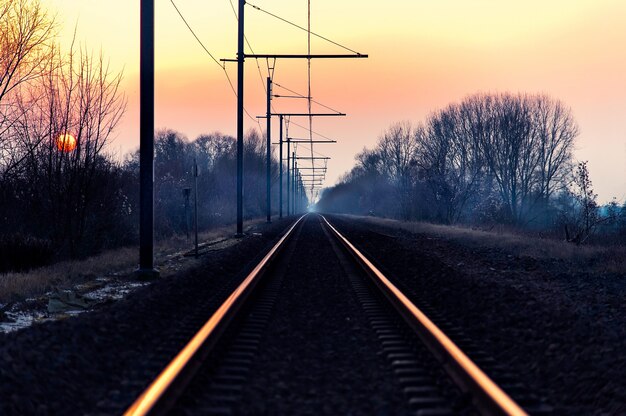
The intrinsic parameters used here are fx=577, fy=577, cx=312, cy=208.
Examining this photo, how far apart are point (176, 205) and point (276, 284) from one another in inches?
997

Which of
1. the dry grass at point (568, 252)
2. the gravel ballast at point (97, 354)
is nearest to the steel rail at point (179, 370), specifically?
the gravel ballast at point (97, 354)

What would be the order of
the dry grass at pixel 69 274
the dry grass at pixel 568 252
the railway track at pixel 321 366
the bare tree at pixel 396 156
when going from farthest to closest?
the bare tree at pixel 396 156, the dry grass at pixel 568 252, the dry grass at pixel 69 274, the railway track at pixel 321 366

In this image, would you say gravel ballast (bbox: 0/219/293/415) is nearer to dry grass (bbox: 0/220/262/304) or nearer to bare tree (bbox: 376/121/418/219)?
dry grass (bbox: 0/220/262/304)

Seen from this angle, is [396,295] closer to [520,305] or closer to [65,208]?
[520,305]

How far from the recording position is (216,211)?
4900cm

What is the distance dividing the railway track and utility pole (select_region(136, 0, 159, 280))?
4.34 metres

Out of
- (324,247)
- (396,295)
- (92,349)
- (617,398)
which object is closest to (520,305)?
(396,295)

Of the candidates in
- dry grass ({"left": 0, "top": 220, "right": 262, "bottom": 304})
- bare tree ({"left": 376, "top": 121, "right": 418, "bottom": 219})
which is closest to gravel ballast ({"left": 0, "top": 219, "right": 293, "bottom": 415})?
dry grass ({"left": 0, "top": 220, "right": 262, "bottom": 304})

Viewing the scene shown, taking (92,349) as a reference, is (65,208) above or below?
above

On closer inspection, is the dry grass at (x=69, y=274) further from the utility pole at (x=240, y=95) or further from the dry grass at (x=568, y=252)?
the utility pole at (x=240, y=95)

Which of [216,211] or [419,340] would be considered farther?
[216,211]

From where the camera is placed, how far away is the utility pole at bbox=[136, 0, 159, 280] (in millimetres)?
12742

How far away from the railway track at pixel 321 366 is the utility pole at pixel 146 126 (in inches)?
171

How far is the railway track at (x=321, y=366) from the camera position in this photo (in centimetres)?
431
